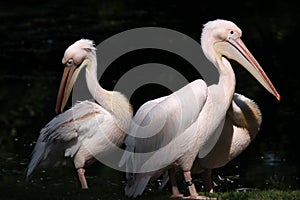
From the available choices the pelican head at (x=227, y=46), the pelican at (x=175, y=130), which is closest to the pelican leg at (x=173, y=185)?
the pelican at (x=175, y=130)

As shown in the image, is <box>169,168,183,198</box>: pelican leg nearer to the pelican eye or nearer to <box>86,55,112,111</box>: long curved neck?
<box>86,55,112,111</box>: long curved neck

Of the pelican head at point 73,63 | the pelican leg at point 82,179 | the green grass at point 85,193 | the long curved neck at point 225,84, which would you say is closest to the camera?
the green grass at point 85,193

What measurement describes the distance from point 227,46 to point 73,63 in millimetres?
1524

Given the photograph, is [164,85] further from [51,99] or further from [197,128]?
[197,128]

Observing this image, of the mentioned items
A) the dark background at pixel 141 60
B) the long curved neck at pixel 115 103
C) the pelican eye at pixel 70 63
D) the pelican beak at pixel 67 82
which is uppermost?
the pelican eye at pixel 70 63

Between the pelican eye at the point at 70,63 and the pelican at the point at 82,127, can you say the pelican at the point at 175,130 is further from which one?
the pelican eye at the point at 70,63

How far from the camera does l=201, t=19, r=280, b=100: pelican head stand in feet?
22.2

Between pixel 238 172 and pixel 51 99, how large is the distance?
168 inches

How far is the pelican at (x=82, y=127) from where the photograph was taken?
23.2 feet

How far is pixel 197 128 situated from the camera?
640 cm

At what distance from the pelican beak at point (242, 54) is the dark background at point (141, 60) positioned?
4.55 ft

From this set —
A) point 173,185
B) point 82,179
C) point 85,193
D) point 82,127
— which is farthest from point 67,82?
point 173,185

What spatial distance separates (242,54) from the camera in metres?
6.82

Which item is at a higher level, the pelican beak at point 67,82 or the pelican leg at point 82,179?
the pelican beak at point 67,82
